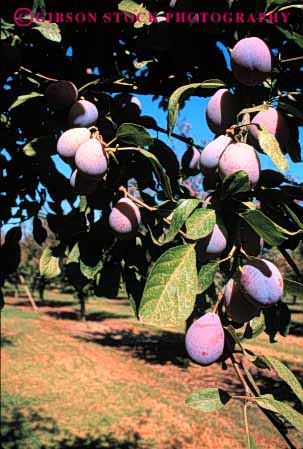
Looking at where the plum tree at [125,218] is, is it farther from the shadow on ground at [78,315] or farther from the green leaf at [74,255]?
the shadow on ground at [78,315]

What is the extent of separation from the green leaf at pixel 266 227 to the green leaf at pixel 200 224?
0.07 metres

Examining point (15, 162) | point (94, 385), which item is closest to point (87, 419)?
point (94, 385)

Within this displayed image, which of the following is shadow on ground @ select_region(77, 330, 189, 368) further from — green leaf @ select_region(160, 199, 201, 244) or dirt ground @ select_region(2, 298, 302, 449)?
green leaf @ select_region(160, 199, 201, 244)

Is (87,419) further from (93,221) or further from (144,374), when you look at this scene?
(93,221)

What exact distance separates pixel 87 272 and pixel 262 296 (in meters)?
0.53

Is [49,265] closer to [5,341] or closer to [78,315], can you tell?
[5,341]

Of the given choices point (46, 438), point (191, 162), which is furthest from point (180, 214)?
point (46, 438)

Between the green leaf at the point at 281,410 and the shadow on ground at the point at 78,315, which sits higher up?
the green leaf at the point at 281,410


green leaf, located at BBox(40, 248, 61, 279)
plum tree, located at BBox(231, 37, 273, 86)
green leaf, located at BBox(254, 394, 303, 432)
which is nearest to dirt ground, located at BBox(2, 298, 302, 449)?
green leaf, located at BBox(40, 248, 61, 279)

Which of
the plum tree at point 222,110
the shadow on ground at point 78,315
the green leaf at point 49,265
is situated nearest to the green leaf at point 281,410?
the plum tree at point 222,110

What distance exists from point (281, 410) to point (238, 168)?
0.45 meters

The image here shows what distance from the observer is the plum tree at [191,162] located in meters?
1.45

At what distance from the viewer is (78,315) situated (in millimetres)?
23047

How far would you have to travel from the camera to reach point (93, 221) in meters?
1.19
